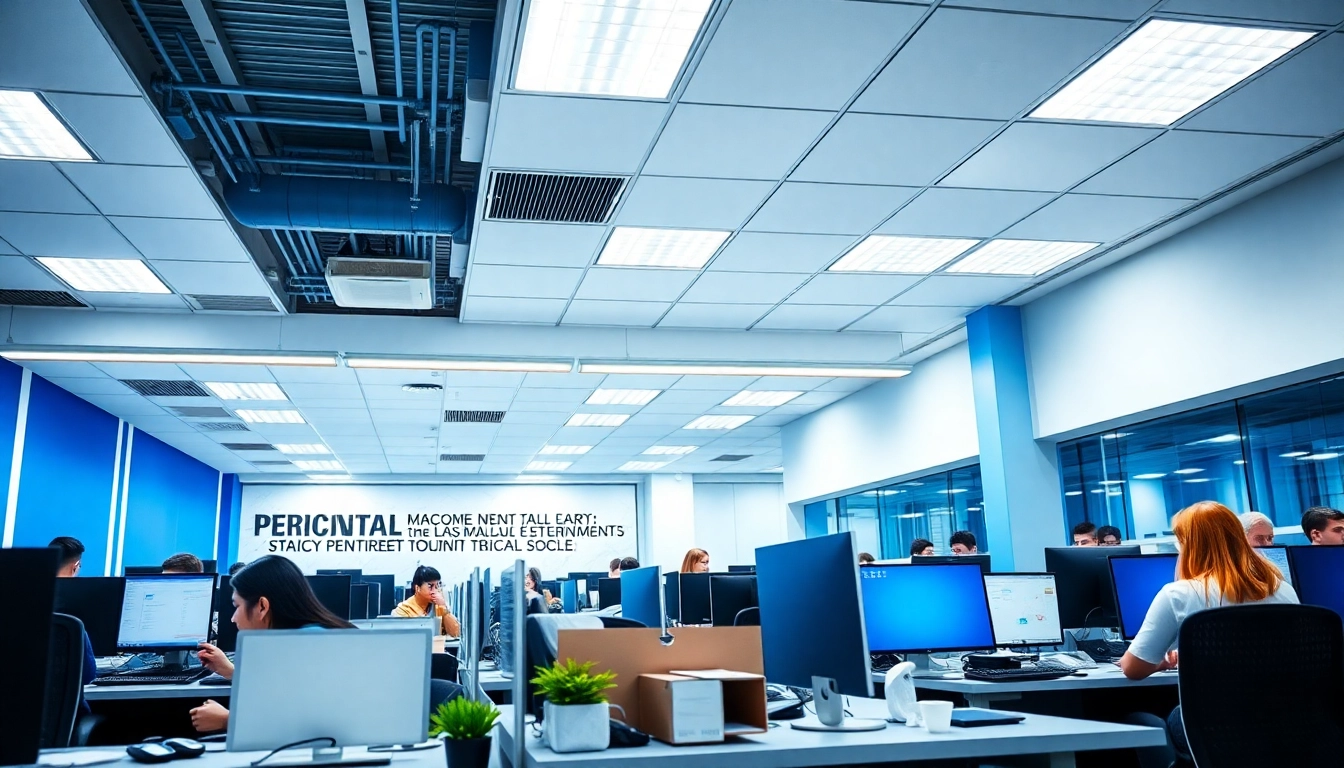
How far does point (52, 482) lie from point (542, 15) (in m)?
6.90

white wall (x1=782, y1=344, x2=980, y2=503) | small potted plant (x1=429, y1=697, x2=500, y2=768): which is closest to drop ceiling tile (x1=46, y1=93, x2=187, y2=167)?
small potted plant (x1=429, y1=697, x2=500, y2=768)

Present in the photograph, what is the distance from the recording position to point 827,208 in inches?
195

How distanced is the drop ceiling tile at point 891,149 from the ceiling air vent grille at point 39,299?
4907mm

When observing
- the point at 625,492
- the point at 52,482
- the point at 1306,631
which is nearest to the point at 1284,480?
the point at 1306,631

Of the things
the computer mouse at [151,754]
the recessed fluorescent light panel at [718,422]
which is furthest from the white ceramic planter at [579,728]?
the recessed fluorescent light panel at [718,422]

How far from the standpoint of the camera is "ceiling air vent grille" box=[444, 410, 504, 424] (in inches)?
374

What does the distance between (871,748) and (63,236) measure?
511 centimetres

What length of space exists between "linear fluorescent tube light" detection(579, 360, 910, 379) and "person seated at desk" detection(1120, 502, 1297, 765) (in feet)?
14.7

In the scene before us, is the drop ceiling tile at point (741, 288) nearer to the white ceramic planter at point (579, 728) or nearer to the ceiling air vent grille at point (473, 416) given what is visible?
the ceiling air vent grille at point (473, 416)

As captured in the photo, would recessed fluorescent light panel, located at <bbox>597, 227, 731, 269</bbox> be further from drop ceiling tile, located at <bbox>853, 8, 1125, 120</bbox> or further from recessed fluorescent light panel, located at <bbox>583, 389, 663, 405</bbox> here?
recessed fluorescent light panel, located at <bbox>583, 389, 663, 405</bbox>

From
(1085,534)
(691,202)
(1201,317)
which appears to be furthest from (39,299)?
(1201,317)

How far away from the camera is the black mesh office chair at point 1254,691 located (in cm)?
239

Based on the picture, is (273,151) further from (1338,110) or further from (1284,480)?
(1284,480)

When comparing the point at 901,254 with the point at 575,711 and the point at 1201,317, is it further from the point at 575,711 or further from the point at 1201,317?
the point at 575,711
